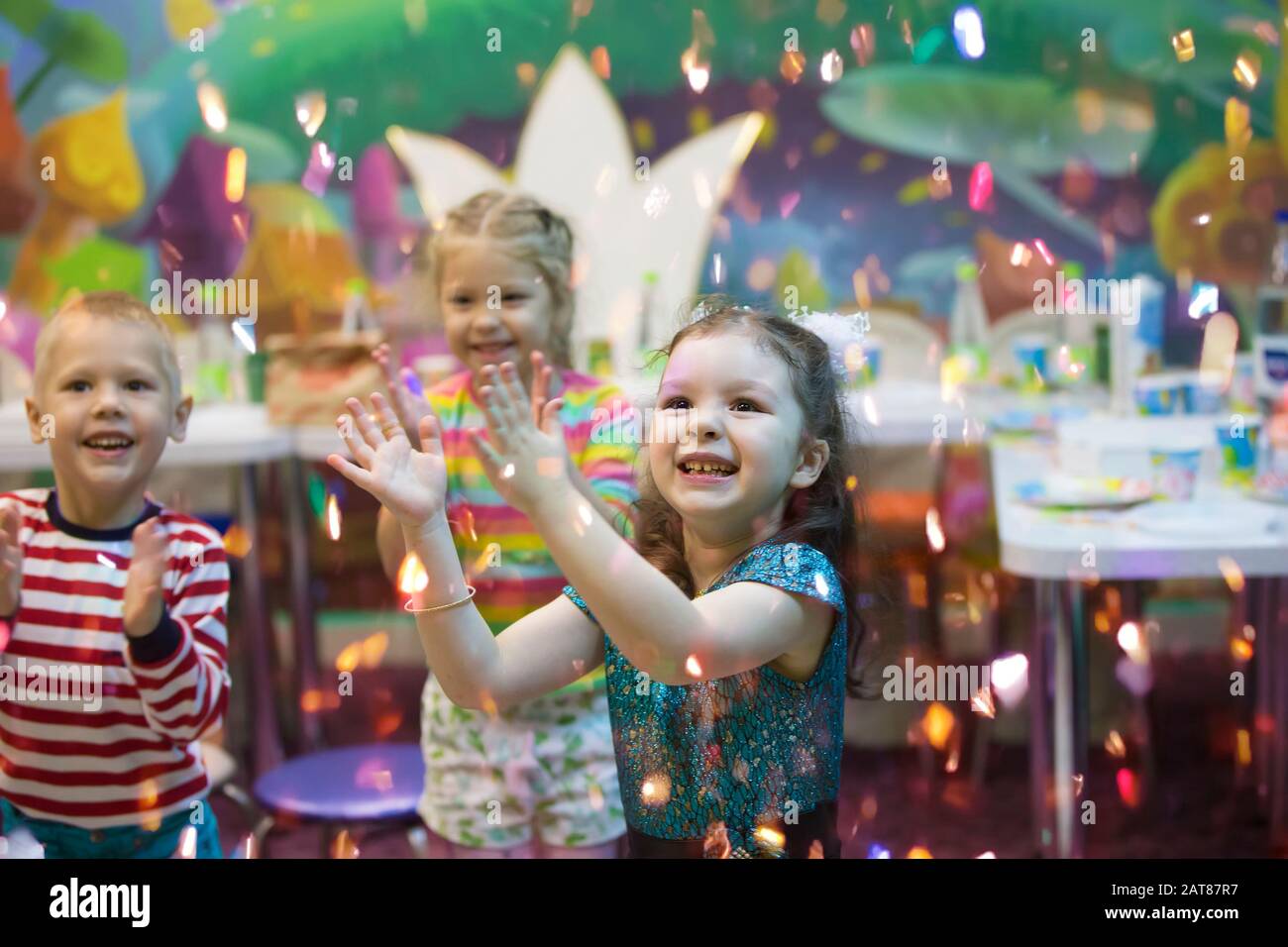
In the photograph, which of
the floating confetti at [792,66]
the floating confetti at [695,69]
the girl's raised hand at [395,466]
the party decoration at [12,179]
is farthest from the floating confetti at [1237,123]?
the party decoration at [12,179]

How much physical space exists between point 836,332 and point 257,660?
5.46ft

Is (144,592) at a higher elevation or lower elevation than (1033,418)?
lower

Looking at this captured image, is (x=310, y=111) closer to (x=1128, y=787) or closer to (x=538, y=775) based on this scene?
(x=538, y=775)

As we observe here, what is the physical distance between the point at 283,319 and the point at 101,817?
1.85 m

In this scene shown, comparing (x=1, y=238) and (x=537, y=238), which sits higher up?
(x=1, y=238)

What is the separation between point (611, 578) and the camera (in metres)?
1.16

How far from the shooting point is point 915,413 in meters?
2.73

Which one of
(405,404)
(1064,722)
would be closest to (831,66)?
(1064,722)

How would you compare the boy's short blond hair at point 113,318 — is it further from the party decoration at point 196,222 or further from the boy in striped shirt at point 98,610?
the party decoration at point 196,222

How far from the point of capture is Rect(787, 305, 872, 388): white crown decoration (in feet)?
4.50

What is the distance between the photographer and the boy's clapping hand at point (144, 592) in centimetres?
146

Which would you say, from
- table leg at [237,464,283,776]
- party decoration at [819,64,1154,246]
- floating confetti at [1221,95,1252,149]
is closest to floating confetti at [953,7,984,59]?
party decoration at [819,64,1154,246]
